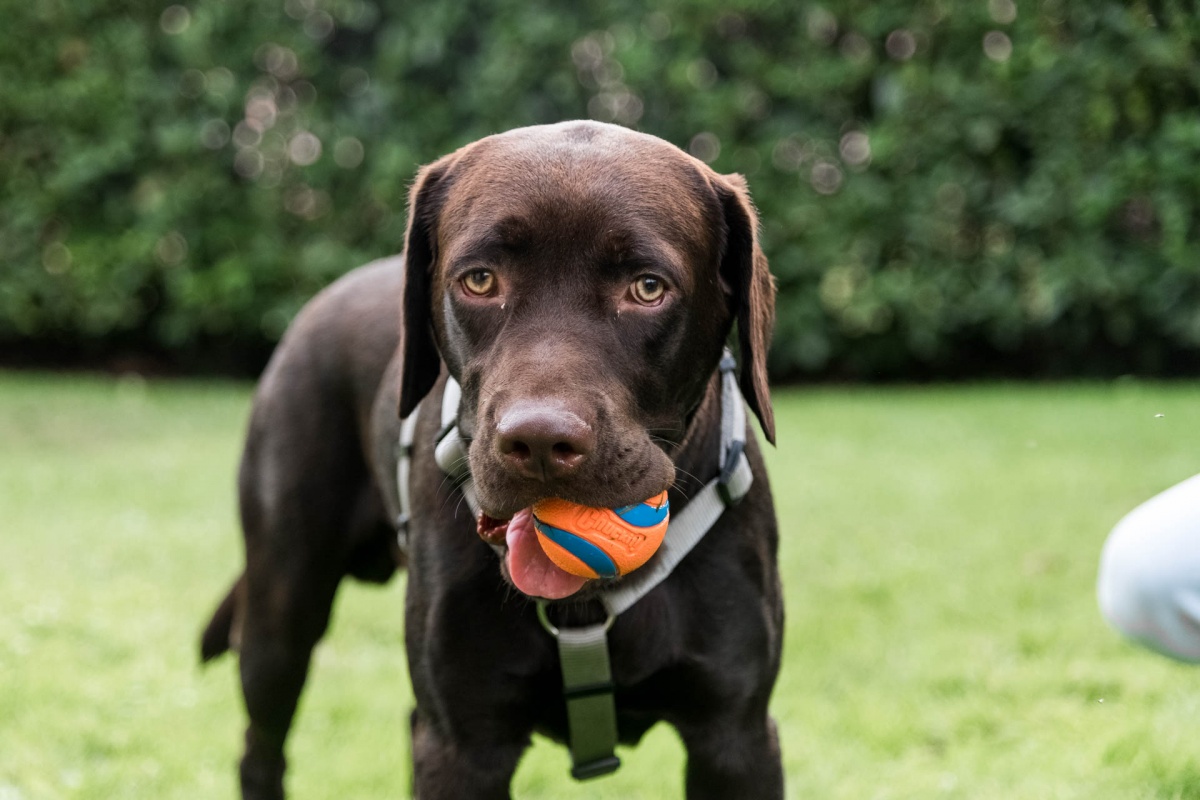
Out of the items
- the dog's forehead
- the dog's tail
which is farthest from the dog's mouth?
the dog's tail

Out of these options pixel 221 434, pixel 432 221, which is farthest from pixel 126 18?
pixel 432 221

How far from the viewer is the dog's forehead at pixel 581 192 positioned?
2434 mm

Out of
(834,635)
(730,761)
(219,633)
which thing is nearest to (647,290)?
(730,761)

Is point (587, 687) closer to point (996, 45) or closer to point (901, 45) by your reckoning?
point (996, 45)

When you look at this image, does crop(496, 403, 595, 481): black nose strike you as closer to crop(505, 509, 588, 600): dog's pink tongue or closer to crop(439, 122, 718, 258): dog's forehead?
crop(505, 509, 588, 600): dog's pink tongue

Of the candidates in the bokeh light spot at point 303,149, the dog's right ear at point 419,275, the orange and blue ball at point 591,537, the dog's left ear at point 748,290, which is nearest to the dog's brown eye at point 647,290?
the dog's left ear at point 748,290

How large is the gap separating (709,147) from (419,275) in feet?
24.2

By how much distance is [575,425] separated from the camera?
217cm

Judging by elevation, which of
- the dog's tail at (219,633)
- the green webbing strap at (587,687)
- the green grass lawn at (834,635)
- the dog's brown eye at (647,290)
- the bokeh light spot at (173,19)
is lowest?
the green grass lawn at (834,635)

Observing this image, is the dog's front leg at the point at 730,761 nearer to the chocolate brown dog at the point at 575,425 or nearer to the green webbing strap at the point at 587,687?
the chocolate brown dog at the point at 575,425

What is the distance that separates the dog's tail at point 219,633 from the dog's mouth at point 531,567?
1.88 meters

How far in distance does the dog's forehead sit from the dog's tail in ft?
5.94

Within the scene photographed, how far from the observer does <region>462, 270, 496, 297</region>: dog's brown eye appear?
2479 millimetres

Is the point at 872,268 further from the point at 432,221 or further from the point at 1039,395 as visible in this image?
the point at 432,221
